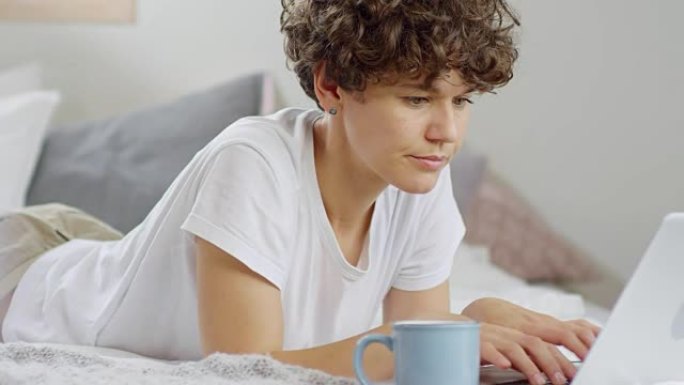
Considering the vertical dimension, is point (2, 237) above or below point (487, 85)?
below

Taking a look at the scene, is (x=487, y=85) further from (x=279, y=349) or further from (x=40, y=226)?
(x=40, y=226)

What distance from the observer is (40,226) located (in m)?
1.72

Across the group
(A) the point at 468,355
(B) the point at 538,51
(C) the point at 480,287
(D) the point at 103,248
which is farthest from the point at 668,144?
(A) the point at 468,355

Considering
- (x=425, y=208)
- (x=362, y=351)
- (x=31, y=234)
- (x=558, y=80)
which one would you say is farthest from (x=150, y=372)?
(x=558, y=80)

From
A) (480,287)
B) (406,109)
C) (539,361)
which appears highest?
(406,109)

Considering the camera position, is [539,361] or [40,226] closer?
[539,361]

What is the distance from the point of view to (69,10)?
2.71m

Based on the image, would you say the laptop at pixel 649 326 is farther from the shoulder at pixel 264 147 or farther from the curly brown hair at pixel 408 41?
the shoulder at pixel 264 147

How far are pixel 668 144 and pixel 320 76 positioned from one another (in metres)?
1.40

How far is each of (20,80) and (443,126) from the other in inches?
66.3

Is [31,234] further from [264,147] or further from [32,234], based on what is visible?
[264,147]

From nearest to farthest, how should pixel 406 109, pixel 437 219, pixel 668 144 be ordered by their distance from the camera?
1. pixel 406 109
2. pixel 437 219
3. pixel 668 144

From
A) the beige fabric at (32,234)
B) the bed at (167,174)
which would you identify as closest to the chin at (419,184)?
the beige fabric at (32,234)

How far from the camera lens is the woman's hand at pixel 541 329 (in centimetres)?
103
